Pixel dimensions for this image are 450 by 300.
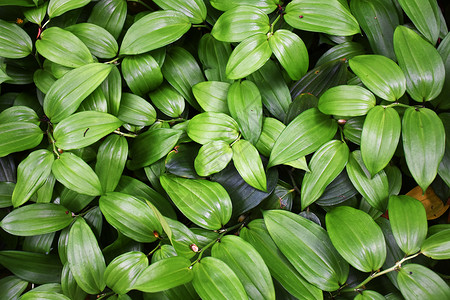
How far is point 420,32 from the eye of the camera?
93 centimetres

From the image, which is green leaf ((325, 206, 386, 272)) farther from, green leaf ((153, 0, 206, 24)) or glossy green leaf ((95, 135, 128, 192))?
green leaf ((153, 0, 206, 24))

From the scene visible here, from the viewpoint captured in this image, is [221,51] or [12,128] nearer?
[12,128]

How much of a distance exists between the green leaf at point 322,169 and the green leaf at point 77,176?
1.68 feet

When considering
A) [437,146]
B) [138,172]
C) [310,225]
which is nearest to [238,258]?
[310,225]

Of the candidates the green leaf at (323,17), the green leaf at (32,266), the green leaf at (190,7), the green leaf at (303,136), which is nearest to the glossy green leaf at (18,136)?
the green leaf at (32,266)

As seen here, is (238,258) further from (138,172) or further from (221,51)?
(221,51)

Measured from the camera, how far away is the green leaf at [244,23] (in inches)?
37.2

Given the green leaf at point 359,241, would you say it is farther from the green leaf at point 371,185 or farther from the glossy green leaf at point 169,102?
the glossy green leaf at point 169,102

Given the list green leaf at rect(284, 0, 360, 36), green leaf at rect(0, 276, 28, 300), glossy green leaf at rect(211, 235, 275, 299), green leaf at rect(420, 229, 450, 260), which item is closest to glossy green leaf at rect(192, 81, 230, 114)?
green leaf at rect(284, 0, 360, 36)

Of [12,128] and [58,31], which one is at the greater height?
[58,31]

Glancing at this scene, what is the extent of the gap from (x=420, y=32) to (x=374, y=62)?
0.18 metres

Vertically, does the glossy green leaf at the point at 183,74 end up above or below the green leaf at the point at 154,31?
below

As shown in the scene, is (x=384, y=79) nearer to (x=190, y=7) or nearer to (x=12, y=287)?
(x=190, y=7)

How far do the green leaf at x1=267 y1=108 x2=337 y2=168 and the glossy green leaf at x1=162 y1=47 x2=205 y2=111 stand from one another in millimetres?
309
